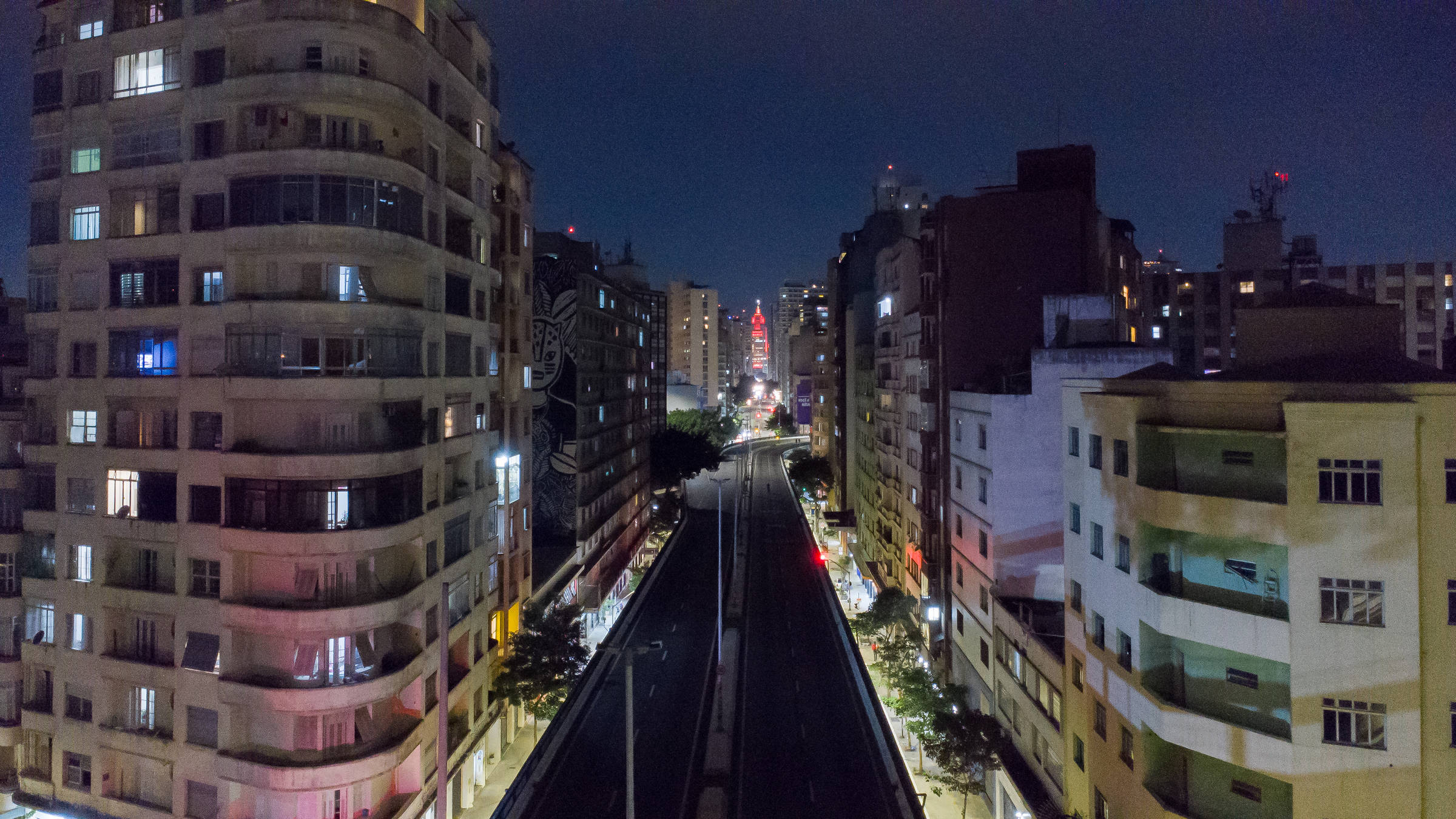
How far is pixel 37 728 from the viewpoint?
30.4 meters

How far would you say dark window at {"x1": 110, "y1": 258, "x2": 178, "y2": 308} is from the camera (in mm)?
28734

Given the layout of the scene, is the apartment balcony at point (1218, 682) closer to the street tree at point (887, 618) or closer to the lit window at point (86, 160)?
the street tree at point (887, 618)

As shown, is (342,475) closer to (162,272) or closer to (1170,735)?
(162,272)

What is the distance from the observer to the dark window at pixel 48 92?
31.1m

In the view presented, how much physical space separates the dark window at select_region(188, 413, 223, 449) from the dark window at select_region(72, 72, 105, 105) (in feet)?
48.8

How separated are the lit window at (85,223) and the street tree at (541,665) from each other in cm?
2638

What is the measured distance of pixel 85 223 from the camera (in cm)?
2995

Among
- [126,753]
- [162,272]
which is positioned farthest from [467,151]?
[126,753]

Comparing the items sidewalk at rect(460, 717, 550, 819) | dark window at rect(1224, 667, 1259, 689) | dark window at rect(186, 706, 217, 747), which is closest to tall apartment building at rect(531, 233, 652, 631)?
sidewalk at rect(460, 717, 550, 819)

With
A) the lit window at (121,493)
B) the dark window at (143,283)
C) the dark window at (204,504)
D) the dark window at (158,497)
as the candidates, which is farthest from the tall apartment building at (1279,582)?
the lit window at (121,493)

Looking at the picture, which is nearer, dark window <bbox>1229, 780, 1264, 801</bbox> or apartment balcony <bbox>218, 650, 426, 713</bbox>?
dark window <bbox>1229, 780, 1264, 801</bbox>

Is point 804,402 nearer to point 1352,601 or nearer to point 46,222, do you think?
point 46,222

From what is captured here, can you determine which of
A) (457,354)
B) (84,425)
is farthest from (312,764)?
(457,354)

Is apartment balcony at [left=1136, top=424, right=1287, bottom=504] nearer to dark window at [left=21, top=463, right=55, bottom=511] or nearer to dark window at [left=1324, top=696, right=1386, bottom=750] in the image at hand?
dark window at [left=1324, top=696, right=1386, bottom=750]
